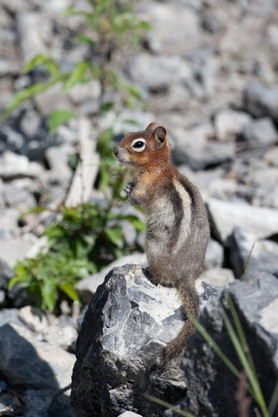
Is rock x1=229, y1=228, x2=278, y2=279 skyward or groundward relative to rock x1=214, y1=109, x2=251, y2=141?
groundward

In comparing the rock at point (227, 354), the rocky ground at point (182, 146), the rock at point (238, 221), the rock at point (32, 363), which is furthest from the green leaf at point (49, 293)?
the rock at point (227, 354)

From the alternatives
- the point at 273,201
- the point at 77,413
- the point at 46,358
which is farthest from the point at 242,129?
the point at 77,413

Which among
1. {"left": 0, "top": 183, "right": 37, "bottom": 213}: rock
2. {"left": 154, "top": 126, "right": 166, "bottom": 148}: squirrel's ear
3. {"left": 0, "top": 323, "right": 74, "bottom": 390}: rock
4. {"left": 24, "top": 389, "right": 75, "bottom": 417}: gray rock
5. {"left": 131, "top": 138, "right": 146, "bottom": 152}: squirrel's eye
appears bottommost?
{"left": 24, "top": 389, "right": 75, "bottom": 417}: gray rock

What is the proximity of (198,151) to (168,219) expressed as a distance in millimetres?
5285

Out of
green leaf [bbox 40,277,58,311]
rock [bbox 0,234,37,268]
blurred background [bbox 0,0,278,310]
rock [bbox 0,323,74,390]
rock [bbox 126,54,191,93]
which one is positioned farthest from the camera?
rock [bbox 126,54,191,93]

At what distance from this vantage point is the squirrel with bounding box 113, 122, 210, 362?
14.6 feet

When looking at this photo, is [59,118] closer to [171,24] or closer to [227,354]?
[227,354]

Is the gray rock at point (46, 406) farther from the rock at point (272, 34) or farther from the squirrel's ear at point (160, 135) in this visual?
the rock at point (272, 34)

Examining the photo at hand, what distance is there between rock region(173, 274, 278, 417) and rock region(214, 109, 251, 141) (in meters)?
7.86

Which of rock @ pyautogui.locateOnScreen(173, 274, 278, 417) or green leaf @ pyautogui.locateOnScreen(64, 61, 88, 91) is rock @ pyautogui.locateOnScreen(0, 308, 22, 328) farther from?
rock @ pyautogui.locateOnScreen(173, 274, 278, 417)

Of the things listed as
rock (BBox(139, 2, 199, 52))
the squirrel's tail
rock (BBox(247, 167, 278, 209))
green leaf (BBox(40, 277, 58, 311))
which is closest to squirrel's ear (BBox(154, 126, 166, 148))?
the squirrel's tail

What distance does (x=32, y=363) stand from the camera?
5109 millimetres

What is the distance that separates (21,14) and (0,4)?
1.98ft

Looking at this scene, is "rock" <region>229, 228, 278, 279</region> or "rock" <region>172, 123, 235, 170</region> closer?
"rock" <region>229, 228, 278, 279</region>
